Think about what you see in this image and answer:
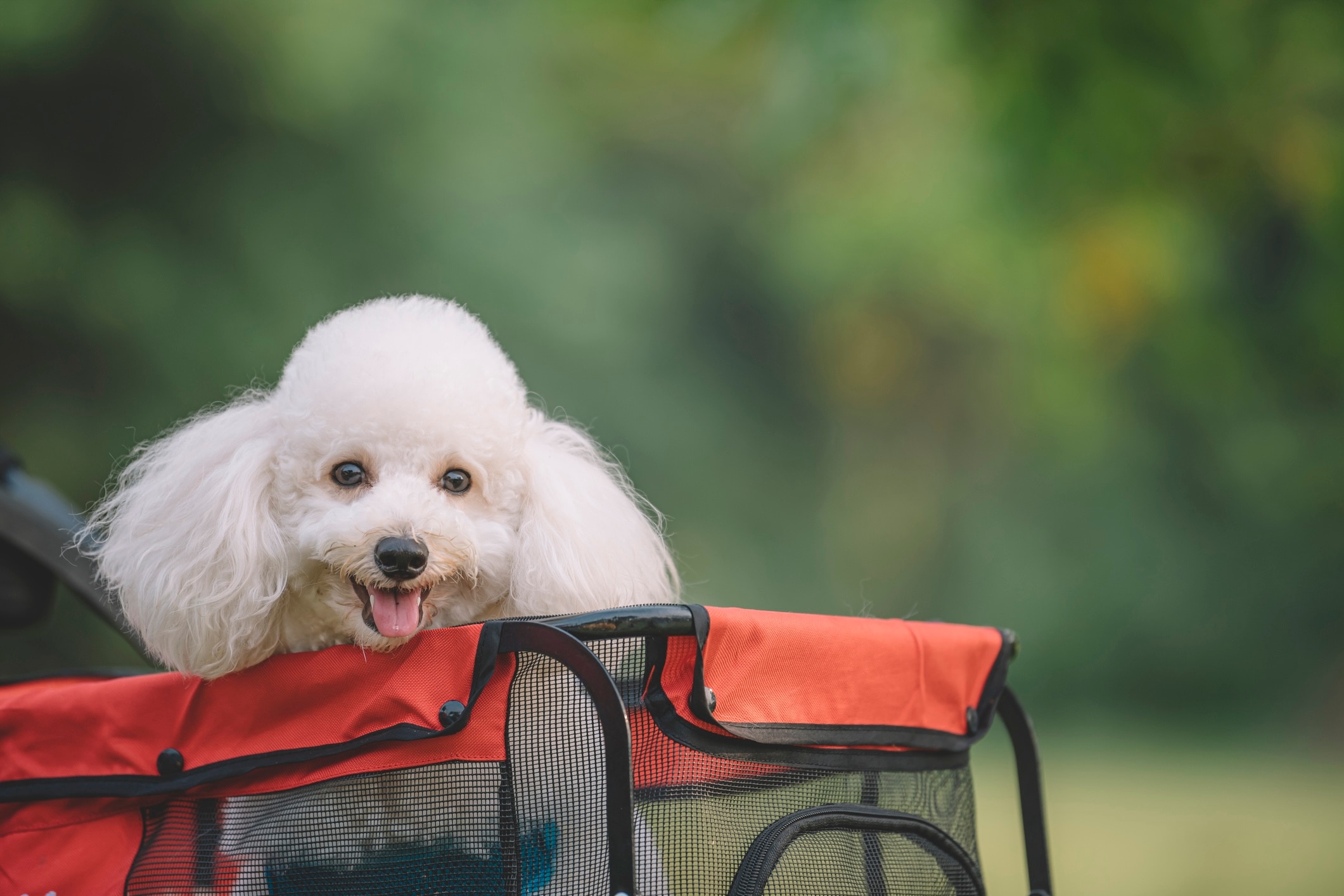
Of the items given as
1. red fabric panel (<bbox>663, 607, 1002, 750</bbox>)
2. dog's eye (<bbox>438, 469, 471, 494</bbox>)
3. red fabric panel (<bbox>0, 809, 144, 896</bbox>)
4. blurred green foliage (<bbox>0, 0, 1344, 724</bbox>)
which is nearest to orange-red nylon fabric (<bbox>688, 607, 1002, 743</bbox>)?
red fabric panel (<bbox>663, 607, 1002, 750</bbox>)

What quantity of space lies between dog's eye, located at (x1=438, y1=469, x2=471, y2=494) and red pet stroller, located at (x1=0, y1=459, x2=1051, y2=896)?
20 centimetres

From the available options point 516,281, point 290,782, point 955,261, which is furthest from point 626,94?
point 290,782

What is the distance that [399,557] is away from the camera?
0.81 metres

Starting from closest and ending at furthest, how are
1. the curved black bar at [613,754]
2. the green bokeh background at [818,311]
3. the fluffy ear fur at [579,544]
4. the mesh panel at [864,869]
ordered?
the curved black bar at [613,754] < the mesh panel at [864,869] < the fluffy ear fur at [579,544] < the green bokeh background at [818,311]

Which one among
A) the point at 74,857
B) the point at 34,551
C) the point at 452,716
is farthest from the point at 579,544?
the point at 34,551

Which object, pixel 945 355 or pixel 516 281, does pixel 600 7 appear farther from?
pixel 945 355

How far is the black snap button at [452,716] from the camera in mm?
690

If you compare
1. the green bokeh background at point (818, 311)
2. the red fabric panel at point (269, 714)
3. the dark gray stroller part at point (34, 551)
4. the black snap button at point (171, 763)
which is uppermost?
the green bokeh background at point (818, 311)

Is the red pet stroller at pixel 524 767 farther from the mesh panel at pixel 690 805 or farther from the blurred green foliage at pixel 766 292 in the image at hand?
the blurred green foliage at pixel 766 292

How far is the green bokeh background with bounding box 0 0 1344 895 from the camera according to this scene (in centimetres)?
308

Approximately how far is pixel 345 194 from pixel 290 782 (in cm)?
323

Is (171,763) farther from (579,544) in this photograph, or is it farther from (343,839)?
(579,544)

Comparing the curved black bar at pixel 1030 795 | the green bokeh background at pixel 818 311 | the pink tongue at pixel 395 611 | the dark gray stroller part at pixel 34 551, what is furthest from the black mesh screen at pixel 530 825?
the green bokeh background at pixel 818 311

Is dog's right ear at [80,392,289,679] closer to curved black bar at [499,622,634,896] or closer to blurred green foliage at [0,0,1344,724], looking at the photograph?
curved black bar at [499,622,634,896]
